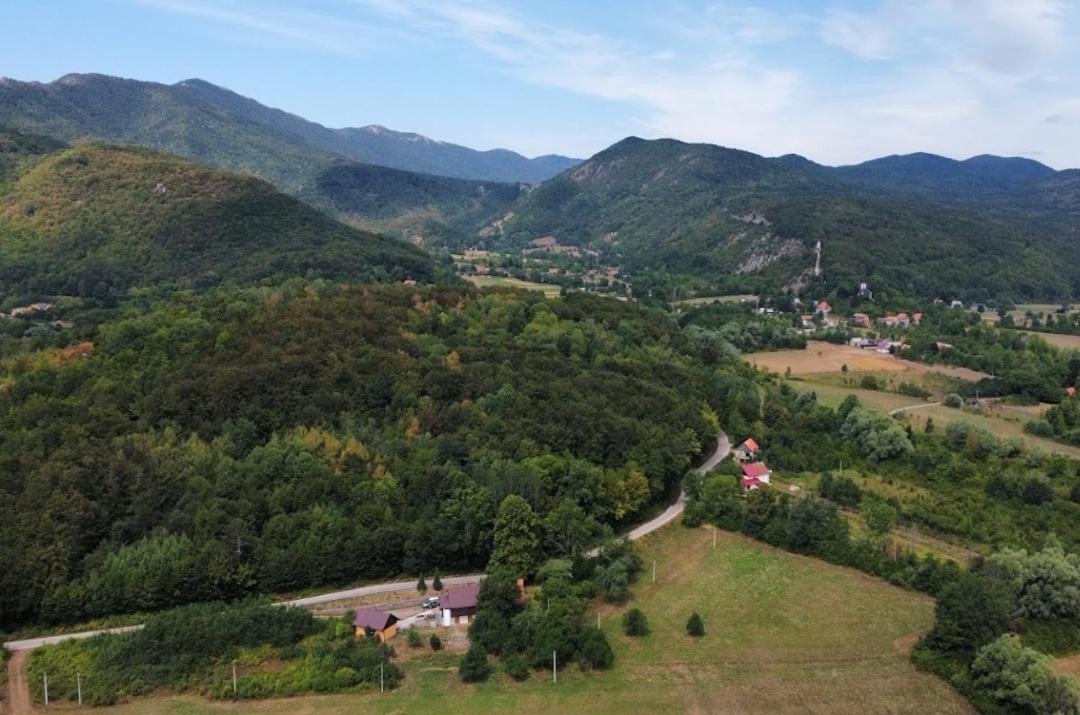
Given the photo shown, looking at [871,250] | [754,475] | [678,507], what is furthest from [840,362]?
[871,250]

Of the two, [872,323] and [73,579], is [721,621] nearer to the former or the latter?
[73,579]

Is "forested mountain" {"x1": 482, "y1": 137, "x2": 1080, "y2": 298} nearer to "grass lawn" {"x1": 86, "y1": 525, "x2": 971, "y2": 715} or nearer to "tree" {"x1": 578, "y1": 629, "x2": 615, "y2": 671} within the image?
"grass lawn" {"x1": 86, "y1": 525, "x2": 971, "y2": 715}

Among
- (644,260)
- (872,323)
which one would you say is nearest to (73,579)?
(872,323)

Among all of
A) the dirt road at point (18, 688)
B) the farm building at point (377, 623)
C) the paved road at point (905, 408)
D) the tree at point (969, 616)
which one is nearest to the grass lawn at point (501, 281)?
the paved road at point (905, 408)

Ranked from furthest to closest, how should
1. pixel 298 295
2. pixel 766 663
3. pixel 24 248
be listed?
pixel 24 248 → pixel 298 295 → pixel 766 663

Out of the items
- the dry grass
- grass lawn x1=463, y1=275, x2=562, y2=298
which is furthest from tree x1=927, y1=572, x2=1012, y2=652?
grass lawn x1=463, y1=275, x2=562, y2=298

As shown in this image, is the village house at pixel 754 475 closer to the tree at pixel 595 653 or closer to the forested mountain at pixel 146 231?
the tree at pixel 595 653
